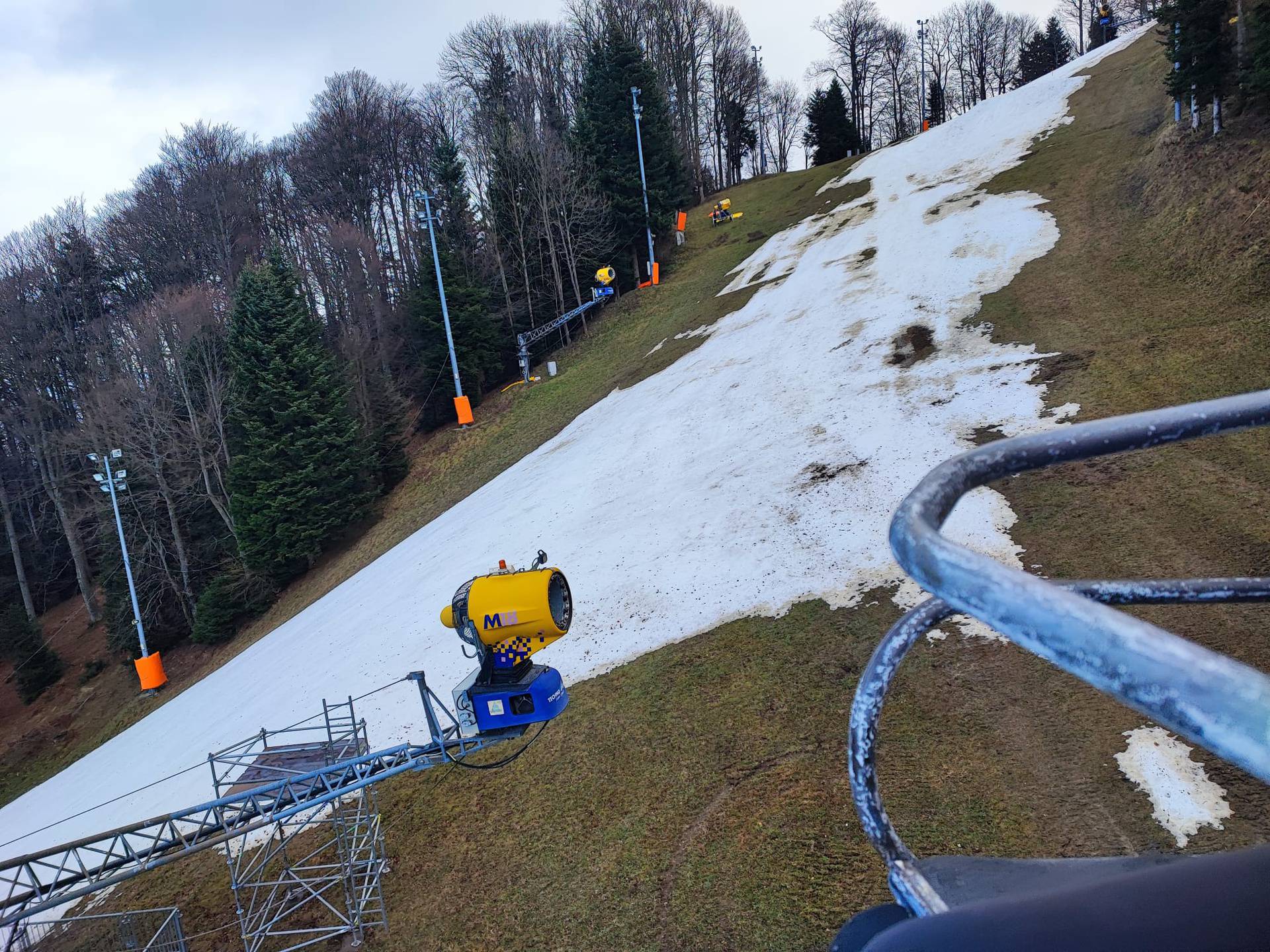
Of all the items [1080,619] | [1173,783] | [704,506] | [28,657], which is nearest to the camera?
[1080,619]

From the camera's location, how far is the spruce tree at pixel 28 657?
111ft

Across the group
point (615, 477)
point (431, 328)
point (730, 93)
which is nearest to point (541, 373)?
point (431, 328)

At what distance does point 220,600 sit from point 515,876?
83.5ft

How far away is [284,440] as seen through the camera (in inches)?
1187

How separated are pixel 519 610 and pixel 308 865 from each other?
293 inches

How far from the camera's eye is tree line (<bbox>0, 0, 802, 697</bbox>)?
31.0 metres

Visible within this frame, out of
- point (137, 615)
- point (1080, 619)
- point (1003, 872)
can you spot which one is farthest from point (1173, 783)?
point (137, 615)

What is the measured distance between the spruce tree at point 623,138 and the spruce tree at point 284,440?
20.6 m

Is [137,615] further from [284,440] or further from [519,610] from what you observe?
[519,610]

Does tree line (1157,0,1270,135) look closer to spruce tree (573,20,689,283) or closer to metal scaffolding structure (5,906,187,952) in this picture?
spruce tree (573,20,689,283)

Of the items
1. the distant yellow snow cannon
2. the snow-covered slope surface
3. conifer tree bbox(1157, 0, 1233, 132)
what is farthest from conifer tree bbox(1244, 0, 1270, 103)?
the distant yellow snow cannon

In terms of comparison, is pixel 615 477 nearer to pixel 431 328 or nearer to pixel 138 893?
pixel 138 893

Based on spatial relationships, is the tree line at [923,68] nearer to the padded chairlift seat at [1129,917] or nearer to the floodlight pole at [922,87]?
the floodlight pole at [922,87]

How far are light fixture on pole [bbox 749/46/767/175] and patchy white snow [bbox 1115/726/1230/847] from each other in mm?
73760
